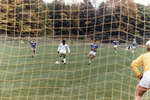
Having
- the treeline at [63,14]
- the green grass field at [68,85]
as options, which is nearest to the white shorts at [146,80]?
the green grass field at [68,85]

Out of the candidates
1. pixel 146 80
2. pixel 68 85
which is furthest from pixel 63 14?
pixel 146 80

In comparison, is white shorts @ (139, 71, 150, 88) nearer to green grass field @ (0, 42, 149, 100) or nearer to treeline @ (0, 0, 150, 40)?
green grass field @ (0, 42, 149, 100)

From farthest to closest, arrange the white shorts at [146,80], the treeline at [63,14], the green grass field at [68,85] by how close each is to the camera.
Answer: the treeline at [63,14]
the green grass field at [68,85]
the white shorts at [146,80]

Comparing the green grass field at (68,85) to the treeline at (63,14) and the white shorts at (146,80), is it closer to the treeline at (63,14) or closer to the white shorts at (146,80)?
the treeline at (63,14)

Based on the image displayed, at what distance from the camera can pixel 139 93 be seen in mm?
4484

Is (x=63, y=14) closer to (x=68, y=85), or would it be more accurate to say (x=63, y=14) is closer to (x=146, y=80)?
(x=68, y=85)

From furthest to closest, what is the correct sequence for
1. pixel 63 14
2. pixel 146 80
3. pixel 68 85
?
pixel 63 14 < pixel 68 85 < pixel 146 80

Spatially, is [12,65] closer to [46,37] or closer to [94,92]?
[46,37]

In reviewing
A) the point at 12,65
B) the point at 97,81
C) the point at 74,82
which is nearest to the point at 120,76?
the point at 97,81

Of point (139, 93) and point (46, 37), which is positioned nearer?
point (139, 93)

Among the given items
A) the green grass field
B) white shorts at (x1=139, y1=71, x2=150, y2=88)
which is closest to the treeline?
the green grass field

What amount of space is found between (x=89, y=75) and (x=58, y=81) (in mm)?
1694

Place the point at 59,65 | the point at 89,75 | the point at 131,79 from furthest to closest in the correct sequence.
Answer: the point at 59,65
the point at 89,75
the point at 131,79

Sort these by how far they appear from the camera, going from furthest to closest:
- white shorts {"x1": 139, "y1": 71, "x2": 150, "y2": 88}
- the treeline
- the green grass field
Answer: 1. the treeline
2. the green grass field
3. white shorts {"x1": 139, "y1": 71, "x2": 150, "y2": 88}
